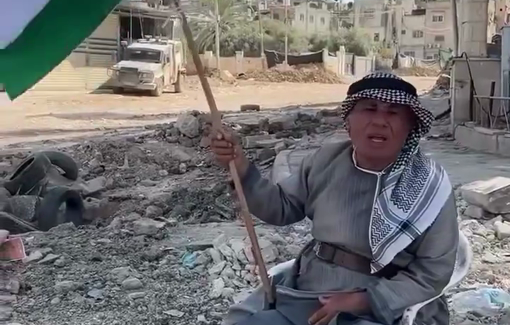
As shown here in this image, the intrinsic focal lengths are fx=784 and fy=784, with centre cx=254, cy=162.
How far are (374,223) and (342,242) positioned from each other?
0.42 ft

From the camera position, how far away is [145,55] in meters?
28.8

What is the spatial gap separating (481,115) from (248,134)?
13.7 feet

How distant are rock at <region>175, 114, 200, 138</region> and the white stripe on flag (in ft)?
36.3

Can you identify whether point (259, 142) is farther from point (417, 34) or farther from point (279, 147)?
point (417, 34)

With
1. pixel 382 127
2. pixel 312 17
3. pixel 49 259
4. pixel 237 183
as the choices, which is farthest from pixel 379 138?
pixel 312 17

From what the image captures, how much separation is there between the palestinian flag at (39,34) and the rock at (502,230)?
4305mm

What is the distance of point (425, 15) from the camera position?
68812 mm

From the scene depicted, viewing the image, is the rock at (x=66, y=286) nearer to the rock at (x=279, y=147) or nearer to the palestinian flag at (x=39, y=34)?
the palestinian flag at (x=39, y=34)

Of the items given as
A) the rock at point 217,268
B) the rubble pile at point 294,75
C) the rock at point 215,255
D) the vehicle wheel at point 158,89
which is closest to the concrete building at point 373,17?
the rubble pile at point 294,75

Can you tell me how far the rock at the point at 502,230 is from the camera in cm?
600

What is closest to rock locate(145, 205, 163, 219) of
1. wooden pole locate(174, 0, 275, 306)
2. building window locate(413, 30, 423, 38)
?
wooden pole locate(174, 0, 275, 306)

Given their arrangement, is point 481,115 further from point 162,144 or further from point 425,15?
point 425,15

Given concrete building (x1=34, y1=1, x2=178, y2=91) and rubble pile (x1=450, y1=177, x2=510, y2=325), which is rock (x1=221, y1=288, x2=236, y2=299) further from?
concrete building (x1=34, y1=1, x2=178, y2=91)

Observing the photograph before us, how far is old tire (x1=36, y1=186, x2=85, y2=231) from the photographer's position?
741 centimetres
